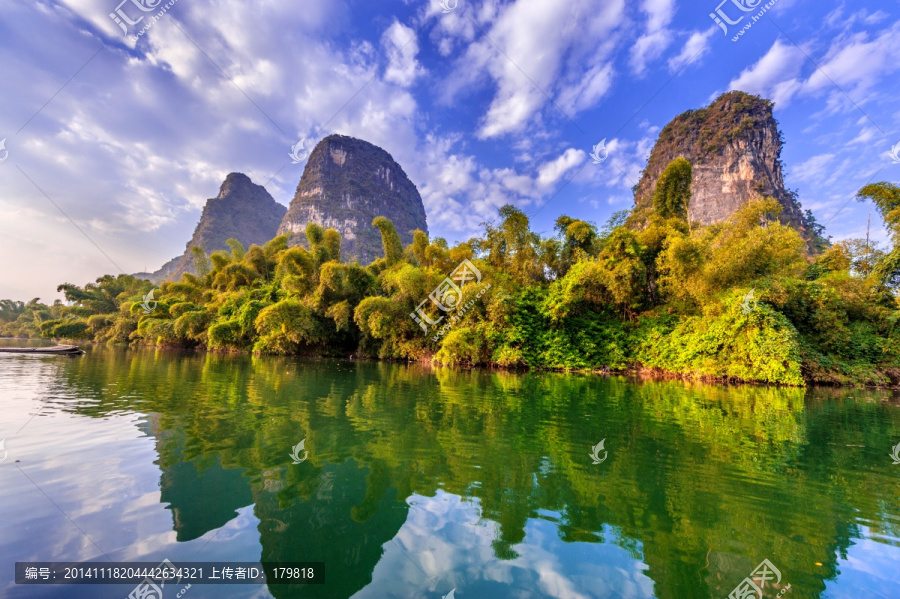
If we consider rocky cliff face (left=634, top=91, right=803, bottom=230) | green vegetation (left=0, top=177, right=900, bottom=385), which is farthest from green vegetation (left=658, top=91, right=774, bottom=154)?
green vegetation (left=0, top=177, right=900, bottom=385)

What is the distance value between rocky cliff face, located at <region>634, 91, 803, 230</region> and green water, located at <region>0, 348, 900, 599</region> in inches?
2110

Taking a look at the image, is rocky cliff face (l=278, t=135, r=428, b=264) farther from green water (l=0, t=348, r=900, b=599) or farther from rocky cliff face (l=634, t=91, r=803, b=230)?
green water (l=0, t=348, r=900, b=599)

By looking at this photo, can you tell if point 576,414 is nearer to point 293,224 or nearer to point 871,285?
point 871,285

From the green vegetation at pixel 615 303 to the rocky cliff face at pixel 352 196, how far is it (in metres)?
65.8

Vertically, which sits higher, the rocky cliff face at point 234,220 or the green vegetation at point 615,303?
the rocky cliff face at point 234,220

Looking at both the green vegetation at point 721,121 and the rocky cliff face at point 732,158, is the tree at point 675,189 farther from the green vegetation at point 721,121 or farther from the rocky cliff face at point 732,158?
the green vegetation at point 721,121

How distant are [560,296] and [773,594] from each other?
1778 centimetres

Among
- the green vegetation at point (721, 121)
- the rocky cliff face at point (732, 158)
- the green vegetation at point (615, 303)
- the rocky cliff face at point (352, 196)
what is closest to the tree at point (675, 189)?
the green vegetation at point (615, 303)

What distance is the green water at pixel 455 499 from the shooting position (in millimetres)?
2418

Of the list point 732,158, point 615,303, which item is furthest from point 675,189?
point 732,158

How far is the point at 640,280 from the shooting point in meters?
18.6

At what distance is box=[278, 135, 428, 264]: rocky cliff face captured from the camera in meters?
103

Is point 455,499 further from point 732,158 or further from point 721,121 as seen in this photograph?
point 721,121

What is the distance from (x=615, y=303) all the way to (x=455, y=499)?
19054 millimetres
